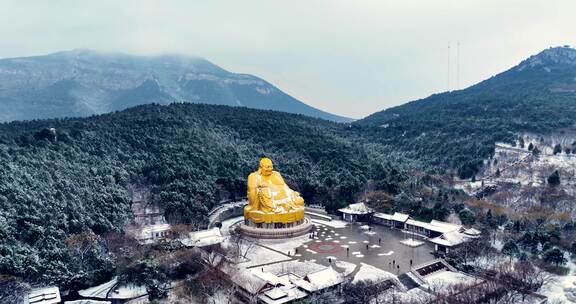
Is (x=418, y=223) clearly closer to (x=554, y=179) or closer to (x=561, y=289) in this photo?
(x=561, y=289)

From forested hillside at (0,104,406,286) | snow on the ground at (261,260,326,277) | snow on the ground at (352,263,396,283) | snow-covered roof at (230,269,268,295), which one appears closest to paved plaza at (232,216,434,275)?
snow on the ground at (352,263,396,283)

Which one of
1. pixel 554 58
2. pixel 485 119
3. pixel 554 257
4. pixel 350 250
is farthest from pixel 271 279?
pixel 554 58

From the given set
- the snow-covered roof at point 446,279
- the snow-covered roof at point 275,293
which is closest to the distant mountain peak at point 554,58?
the snow-covered roof at point 446,279

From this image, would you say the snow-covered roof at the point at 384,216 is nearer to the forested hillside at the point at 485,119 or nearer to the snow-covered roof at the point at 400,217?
the snow-covered roof at the point at 400,217

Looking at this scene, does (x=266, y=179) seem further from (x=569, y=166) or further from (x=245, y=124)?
(x=569, y=166)

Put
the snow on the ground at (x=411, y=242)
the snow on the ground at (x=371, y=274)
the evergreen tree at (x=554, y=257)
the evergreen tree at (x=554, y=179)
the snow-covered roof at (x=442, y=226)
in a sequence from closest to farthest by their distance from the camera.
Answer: the snow on the ground at (x=371, y=274) < the evergreen tree at (x=554, y=257) < the snow on the ground at (x=411, y=242) < the snow-covered roof at (x=442, y=226) < the evergreen tree at (x=554, y=179)

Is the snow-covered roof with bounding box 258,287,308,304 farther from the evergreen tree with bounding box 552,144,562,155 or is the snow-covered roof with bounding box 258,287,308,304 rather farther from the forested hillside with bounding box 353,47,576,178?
the evergreen tree with bounding box 552,144,562,155
